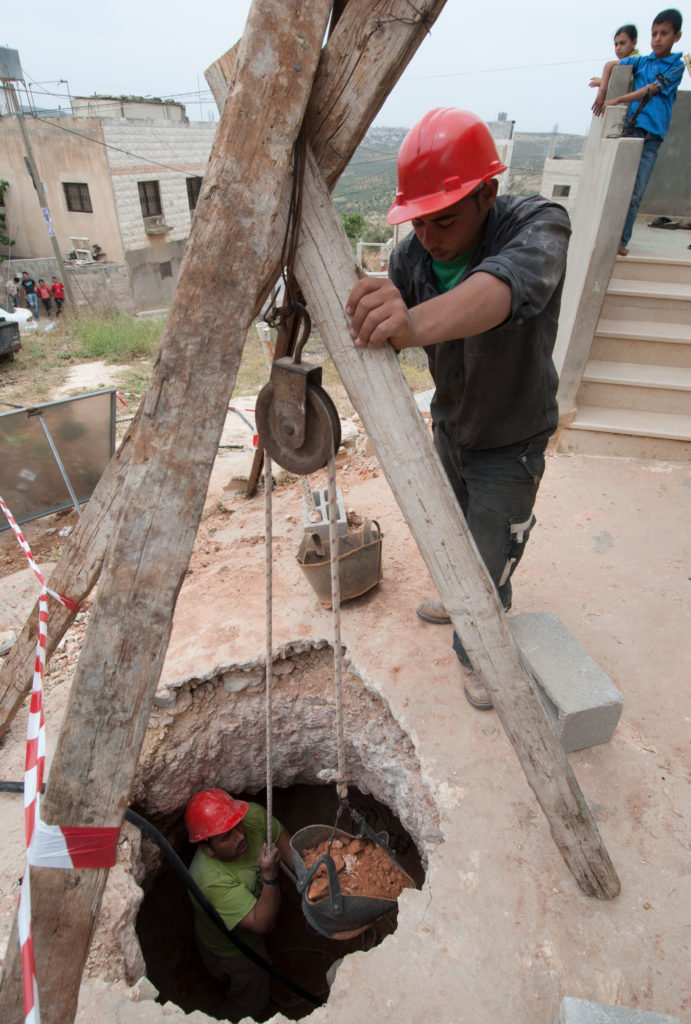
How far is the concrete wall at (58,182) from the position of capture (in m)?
16.8

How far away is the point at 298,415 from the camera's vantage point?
1461 mm

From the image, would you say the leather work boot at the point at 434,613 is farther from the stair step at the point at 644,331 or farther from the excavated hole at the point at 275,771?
the stair step at the point at 644,331

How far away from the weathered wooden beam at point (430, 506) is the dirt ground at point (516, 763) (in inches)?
16.7

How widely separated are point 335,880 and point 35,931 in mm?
1295

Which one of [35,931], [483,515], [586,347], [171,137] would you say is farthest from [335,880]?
[171,137]

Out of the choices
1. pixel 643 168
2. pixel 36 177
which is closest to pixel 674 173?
pixel 643 168

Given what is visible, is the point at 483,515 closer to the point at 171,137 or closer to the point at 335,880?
the point at 335,880

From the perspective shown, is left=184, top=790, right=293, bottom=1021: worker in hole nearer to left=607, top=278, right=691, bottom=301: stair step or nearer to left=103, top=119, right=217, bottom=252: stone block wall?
left=607, top=278, right=691, bottom=301: stair step

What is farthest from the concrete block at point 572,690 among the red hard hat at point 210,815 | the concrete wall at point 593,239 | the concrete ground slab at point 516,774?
the concrete wall at point 593,239

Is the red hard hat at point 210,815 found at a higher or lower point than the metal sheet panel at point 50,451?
lower

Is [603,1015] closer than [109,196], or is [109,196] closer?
[603,1015]

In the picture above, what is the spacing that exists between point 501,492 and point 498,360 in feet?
1.84

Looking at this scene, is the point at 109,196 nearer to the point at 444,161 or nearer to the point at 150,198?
the point at 150,198

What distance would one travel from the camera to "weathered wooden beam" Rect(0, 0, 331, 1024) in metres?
1.13
